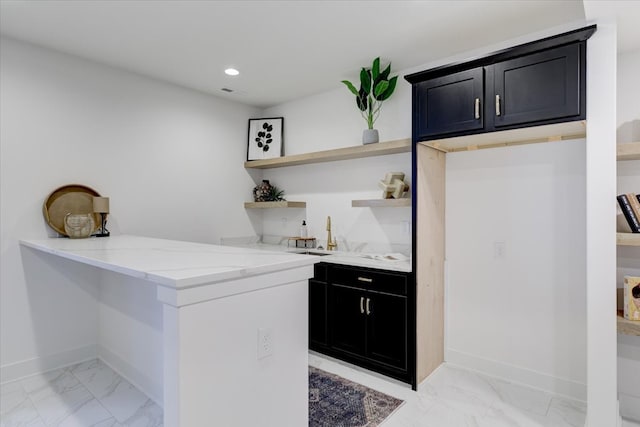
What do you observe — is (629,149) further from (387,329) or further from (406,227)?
(387,329)

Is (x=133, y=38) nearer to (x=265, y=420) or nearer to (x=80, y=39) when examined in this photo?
(x=80, y=39)

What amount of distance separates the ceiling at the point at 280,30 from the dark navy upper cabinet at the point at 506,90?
0.29 metres

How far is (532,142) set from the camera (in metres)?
2.64

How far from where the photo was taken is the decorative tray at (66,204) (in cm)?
292

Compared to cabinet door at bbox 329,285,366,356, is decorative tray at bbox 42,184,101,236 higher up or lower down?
higher up

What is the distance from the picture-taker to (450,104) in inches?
98.7

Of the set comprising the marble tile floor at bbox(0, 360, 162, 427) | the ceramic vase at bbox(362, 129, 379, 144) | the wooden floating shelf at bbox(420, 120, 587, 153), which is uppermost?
the ceramic vase at bbox(362, 129, 379, 144)

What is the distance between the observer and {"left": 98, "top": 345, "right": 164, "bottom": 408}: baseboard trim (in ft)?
7.42

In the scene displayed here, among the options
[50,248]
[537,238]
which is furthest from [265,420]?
[537,238]

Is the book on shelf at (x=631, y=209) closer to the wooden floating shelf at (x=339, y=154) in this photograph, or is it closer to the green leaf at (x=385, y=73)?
the wooden floating shelf at (x=339, y=154)

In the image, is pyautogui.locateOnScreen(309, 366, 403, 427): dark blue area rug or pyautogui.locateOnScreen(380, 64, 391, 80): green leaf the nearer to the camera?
pyautogui.locateOnScreen(309, 366, 403, 427): dark blue area rug

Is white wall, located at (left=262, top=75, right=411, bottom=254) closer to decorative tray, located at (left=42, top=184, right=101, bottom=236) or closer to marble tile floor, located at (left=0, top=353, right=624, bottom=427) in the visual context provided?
marble tile floor, located at (left=0, top=353, right=624, bottom=427)

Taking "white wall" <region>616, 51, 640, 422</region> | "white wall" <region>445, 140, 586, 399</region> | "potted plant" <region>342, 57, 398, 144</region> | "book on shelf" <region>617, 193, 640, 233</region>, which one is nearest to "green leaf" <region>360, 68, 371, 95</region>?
"potted plant" <region>342, 57, 398, 144</region>

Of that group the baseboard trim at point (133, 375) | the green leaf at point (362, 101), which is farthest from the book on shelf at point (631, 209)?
the baseboard trim at point (133, 375)
